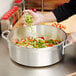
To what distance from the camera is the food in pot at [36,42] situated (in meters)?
1.28

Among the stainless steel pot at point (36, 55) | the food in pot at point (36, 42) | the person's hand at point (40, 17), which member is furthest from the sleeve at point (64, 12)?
the stainless steel pot at point (36, 55)

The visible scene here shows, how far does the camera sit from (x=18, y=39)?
1.42 meters

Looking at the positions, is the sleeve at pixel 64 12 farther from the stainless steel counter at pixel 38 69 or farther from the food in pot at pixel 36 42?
the stainless steel counter at pixel 38 69

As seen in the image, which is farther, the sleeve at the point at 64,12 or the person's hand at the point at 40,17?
the sleeve at the point at 64,12

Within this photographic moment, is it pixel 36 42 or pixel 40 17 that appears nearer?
pixel 36 42

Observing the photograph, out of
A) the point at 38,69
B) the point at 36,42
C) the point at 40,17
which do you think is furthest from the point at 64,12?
the point at 38,69

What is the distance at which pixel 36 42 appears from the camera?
1320 millimetres

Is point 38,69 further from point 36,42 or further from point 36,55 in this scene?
point 36,42

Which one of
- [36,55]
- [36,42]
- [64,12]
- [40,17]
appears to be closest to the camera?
[36,55]

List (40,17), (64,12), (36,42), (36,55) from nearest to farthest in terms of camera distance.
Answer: (36,55), (36,42), (40,17), (64,12)

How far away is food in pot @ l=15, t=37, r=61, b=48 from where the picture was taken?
1.28m

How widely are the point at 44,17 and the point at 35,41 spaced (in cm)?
52

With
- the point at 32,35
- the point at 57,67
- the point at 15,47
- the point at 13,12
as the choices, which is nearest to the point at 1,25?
the point at 13,12

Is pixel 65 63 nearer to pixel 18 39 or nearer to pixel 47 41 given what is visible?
pixel 47 41
